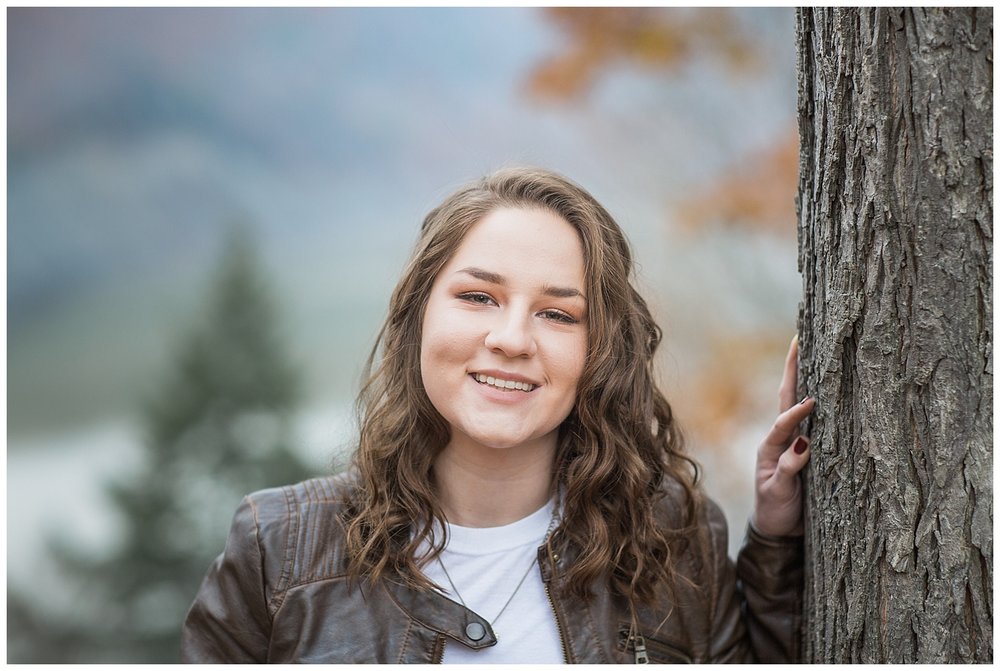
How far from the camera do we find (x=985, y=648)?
1.78 metres

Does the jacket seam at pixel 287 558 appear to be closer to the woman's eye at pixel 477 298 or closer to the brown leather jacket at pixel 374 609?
the brown leather jacket at pixel 374 609

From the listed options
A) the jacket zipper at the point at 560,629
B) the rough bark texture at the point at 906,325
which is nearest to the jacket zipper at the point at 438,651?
the jacket zipper at the point at 560,629

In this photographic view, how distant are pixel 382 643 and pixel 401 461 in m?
0.39

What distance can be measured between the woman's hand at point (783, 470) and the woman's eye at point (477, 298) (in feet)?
2.21

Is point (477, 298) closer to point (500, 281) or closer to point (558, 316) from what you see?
point (500, 281)

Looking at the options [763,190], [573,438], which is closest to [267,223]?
[763,190]

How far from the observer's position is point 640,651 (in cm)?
207

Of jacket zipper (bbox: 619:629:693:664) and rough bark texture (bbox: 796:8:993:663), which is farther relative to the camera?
jacket zipper (bbox: 619:629:693:664)

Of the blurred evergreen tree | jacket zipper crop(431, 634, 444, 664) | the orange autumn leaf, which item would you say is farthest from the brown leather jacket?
the orange autumn leaf

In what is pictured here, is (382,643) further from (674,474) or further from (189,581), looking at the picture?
(189,581)

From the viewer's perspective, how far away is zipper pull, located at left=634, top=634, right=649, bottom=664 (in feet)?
6.79

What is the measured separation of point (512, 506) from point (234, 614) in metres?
0.64

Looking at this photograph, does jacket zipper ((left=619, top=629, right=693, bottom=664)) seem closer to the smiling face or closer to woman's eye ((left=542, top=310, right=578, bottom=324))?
the smiling face

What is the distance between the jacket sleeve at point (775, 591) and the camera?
7.10 feet
